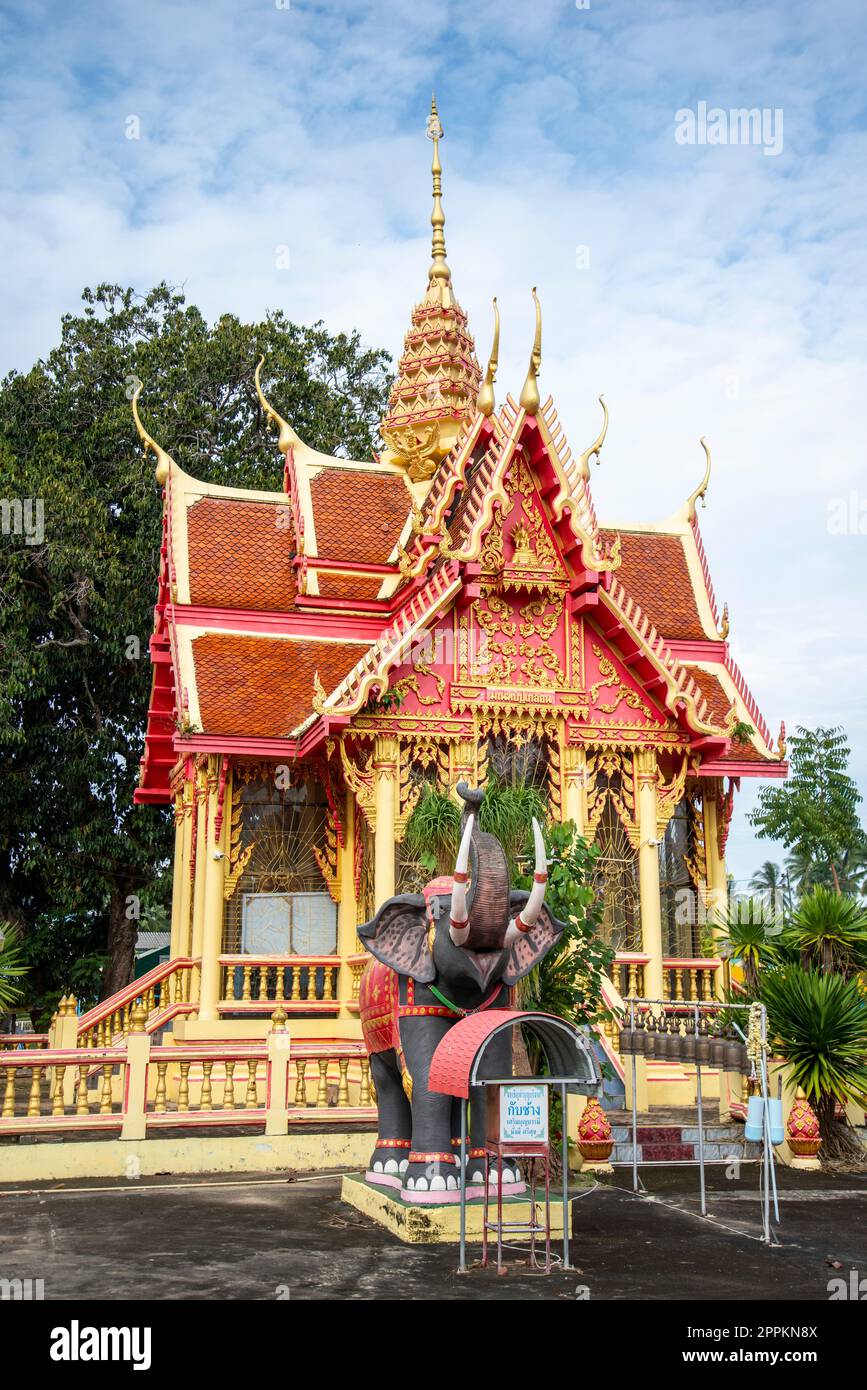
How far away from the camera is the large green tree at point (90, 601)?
24578 mm

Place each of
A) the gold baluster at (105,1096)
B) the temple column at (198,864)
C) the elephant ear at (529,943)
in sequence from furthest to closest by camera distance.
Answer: the temple column at (198,864)
the gold baluster at (105,1096)
the elephant ear at (529,943)

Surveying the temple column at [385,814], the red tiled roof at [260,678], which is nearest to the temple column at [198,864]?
the red tiled roof at [260,678]

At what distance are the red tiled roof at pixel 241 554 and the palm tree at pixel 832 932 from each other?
766cm

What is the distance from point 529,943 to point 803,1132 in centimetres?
478

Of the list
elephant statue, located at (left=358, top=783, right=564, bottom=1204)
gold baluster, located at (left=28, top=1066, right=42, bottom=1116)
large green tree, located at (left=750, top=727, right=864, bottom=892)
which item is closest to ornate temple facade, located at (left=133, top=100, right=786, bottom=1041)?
gold baluster, located at (left=28, top=1066, right=42, bottom=1116)

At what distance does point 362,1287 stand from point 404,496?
1376cm

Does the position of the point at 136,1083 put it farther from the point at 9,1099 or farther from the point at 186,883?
the point at 186,883

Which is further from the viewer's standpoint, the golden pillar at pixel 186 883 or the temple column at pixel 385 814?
the golden pillar at pixel 186 883

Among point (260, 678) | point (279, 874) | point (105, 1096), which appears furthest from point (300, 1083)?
point (260, 678)

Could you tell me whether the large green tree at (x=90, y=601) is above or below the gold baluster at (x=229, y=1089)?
above

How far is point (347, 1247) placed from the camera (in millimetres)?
7727

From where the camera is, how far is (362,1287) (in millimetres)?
6609
